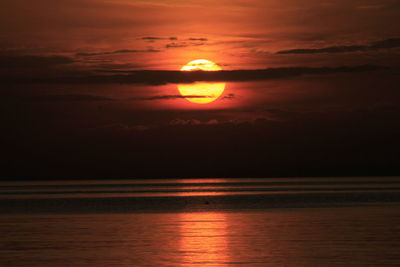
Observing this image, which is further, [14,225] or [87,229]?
[14,225]

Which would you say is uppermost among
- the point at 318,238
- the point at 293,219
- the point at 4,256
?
the point at 293,219

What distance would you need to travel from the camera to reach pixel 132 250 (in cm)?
2767

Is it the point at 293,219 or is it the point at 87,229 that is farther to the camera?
the point at 293,219

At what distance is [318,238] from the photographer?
31.0m

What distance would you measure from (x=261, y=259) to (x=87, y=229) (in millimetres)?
14110

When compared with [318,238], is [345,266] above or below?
below

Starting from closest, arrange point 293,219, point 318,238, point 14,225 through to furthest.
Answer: point 318,238 < point 14,225 < point 293,219

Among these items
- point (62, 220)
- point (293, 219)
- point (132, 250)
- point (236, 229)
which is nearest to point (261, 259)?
point (132, 250)

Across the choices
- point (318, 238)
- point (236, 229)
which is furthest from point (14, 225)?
point (318, 238)

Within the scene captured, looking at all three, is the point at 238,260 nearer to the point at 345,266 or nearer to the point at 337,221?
the point at 345,266

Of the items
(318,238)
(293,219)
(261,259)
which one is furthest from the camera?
(293,219)

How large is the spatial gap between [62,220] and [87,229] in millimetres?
7367

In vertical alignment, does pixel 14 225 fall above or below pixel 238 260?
above

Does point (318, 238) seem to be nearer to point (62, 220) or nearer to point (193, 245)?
point (193, 245)
